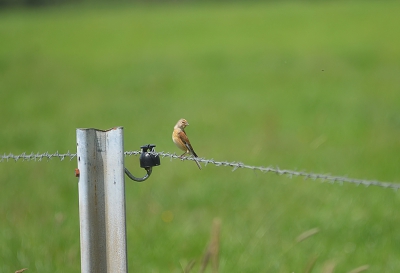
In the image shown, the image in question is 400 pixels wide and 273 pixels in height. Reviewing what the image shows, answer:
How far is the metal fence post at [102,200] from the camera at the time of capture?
270 cm

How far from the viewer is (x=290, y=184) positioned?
306 inches

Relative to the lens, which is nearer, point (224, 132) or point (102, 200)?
point (102, 200)

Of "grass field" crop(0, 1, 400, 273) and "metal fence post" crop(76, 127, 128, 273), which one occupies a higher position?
"grass field" crop(0, 1, 400, 273)

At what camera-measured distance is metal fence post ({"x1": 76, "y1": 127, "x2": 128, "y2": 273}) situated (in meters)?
2.70

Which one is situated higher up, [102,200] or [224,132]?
[224,132]

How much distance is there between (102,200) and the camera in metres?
2.73

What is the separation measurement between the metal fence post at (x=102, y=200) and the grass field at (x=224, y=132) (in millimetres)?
1354

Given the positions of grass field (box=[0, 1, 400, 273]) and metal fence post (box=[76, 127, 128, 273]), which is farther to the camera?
grass field (box=[0, 1, 400, 273])

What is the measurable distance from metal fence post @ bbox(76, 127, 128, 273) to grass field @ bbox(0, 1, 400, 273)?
135 cm

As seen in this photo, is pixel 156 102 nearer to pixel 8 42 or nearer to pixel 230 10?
pixel 8 42

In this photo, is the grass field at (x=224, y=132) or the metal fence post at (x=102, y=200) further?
the grass field at (x=224, y=132)

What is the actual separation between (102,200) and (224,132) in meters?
8.56

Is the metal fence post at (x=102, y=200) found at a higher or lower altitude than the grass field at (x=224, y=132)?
lower

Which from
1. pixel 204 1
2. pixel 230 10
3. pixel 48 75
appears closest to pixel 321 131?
pixel 48 75
